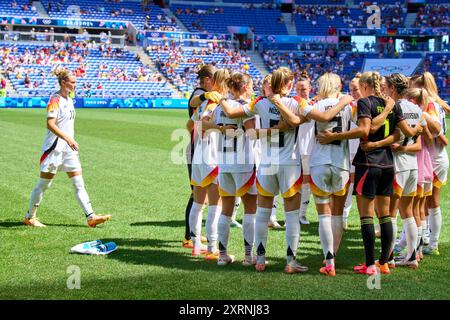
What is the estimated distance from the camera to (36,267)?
7.26 meters

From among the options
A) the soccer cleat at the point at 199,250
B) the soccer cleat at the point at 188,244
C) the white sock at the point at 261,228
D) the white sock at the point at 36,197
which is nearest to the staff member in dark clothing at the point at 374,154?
the white sock at the point at 261,228

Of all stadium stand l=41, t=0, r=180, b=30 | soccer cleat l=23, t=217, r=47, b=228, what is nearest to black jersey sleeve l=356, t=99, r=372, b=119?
soccer cleat l=23, t=217, r=47, b=228

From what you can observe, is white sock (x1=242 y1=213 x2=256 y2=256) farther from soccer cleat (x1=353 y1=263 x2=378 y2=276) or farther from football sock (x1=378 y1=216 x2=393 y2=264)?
football sock (x1=378 y1=216 x2=393 y2=264)

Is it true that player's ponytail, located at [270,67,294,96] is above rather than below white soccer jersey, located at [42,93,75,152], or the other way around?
above

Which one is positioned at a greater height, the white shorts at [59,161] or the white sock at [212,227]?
the white shorts at [59,161]

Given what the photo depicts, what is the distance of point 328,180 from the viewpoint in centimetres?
692

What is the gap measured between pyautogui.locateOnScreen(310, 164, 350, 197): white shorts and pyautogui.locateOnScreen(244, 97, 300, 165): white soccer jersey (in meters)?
0.26

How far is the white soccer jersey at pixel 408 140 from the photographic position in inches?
281

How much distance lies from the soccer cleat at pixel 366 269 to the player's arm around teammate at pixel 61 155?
408 centimetres

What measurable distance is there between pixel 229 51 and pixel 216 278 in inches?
2271

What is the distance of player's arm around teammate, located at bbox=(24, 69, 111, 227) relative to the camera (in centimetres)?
948

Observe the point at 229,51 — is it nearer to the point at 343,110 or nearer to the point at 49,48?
the point at 49,48

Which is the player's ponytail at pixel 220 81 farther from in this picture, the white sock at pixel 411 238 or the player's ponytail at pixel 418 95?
the white sock at pixel 411 238
